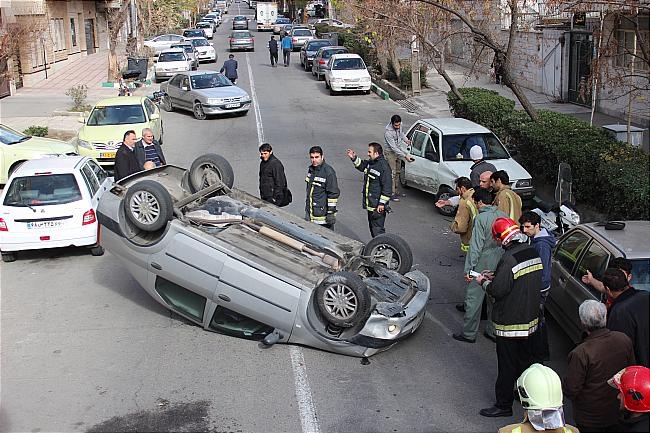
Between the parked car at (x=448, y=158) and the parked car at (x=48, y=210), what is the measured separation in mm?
6192

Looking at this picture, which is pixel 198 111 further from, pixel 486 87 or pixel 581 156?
pixel 581 156

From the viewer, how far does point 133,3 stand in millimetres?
39844

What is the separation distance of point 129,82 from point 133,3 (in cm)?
878

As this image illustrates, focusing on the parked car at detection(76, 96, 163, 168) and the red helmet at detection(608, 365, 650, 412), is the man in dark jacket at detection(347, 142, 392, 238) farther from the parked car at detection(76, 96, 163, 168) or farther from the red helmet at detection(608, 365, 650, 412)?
the parked car at detection(76, 96, 163, 168)

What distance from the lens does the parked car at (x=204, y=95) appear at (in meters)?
24.5

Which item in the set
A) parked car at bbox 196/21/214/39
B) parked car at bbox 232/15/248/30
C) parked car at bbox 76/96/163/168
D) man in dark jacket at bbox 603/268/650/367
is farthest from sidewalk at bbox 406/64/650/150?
parked car at bbox 232/15/248/30

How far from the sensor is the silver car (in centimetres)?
790

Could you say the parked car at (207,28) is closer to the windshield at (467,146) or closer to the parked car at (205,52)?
the parked car at (205,52)

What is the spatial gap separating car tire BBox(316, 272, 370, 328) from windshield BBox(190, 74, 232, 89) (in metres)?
19.0

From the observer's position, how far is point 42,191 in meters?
12.0

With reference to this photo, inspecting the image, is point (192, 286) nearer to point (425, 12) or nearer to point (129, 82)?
point (425, 12)

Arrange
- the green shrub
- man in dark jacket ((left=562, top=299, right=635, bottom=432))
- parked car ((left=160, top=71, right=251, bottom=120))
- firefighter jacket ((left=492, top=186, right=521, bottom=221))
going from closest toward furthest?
1. man in dark jacket ((left=562, top=299, right=635, bottom=432))
2. firefighter jacket ((left=492, top=186, right=521, bottom=221))
3. the green shrub
4. parked car ((left=160, top=71, right=251, bottom=120))

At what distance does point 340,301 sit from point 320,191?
304 centimetres

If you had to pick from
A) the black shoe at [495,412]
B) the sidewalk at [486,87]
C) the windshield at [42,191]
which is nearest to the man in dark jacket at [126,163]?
the windshield at [42,191]
